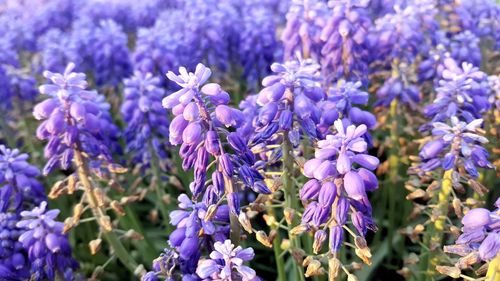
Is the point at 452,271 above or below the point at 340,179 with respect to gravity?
below

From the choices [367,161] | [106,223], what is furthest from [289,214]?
[106,223]

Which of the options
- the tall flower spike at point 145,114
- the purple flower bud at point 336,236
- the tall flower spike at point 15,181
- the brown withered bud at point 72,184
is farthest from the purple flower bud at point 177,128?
the tall flower spike at point 145,114

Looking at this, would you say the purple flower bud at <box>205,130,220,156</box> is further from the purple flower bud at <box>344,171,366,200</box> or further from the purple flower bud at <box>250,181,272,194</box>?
the purple flower bud at <box>344,171,366,200</box>

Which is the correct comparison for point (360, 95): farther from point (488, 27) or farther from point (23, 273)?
point (488, 27)

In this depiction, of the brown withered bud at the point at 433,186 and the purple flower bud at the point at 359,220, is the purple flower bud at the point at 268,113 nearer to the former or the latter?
the purple flower bud at the point at 359,220

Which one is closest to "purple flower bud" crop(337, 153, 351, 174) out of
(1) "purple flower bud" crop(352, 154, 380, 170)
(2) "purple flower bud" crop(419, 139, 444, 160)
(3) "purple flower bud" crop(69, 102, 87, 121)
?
(1) "purple flower bud" crop(352, 154, 380, 170)

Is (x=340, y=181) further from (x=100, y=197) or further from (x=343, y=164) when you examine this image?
(x=100, y=197)
